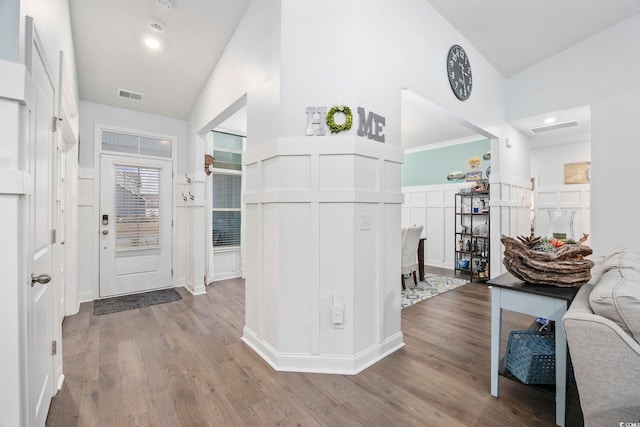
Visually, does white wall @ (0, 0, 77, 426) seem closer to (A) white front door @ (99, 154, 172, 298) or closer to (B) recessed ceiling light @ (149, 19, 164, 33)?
(B) recessed ceiling light @ (149, 19, 164, 33)

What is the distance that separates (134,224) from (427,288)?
4.34 m

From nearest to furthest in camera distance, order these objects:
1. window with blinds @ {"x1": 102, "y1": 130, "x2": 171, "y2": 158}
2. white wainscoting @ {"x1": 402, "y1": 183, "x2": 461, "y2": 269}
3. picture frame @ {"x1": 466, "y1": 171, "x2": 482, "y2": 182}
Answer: window with blinds @ {"x1": 102, "y1": 130, "x2": 171, "y2": 158}, picture frame @ {"x1": 466, "y1": 171, "x2": 482, "y2": 182}, white wainscoting @ {"x1": 402, "y1": 183, "x2": 461, "y2": 269}

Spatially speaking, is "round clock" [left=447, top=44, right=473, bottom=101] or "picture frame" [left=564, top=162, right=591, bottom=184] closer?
"round clock" [left=447, top=44, right=473, bottom=101]

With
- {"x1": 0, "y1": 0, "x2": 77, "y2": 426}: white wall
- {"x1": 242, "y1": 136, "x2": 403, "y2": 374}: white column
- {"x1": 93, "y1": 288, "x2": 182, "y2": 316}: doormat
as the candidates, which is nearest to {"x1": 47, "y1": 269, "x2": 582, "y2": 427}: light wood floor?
{"x1": 242, "y1": 136, "x2": 403, "y2": 374}: white column

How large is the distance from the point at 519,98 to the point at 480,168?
1.45 m

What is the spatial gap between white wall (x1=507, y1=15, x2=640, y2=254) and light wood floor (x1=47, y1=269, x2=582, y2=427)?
80.6 inches

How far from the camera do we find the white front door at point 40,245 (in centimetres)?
137

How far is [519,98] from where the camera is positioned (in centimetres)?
435

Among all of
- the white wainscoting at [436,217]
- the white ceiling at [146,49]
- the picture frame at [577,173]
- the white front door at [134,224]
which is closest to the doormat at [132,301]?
the white front door at [134,224]

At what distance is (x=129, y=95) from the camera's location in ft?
12.4

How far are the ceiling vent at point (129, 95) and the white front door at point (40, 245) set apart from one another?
2.07 meters

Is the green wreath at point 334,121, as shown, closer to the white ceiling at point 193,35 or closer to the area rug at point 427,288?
the white ceiling at point 193,35

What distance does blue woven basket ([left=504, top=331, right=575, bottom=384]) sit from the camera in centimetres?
164

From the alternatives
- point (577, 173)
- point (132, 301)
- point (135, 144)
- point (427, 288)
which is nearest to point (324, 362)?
point (427, 288)
